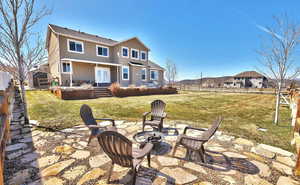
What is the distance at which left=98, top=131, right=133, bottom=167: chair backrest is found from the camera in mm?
1708

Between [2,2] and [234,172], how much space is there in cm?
749

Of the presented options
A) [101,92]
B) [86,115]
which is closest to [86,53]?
[101,92]

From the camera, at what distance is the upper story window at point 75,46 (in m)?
13.7

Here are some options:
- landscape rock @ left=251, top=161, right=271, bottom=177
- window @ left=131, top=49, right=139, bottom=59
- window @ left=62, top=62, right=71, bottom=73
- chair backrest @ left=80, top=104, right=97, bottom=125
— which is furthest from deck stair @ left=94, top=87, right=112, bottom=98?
landscape rock @ left=251, top=161, right=271, bottom=177

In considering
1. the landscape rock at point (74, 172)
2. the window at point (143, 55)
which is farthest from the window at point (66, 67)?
the landscape rock at point (74, 172)

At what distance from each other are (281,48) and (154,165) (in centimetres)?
655

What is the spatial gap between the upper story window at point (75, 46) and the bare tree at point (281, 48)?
15.9 m

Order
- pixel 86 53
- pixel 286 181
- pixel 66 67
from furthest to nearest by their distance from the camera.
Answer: pixel 86 53 → pixel 66 67 → pixel 286 181

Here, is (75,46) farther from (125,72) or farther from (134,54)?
(134,54)

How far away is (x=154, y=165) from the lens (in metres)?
2.47

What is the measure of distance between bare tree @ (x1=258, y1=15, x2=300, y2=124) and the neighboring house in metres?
14.2

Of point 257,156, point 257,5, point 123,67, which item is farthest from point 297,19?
point 123,67

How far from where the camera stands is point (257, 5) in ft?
23.6

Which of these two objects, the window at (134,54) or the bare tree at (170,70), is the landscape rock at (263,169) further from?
the bare tree at (170,70)
